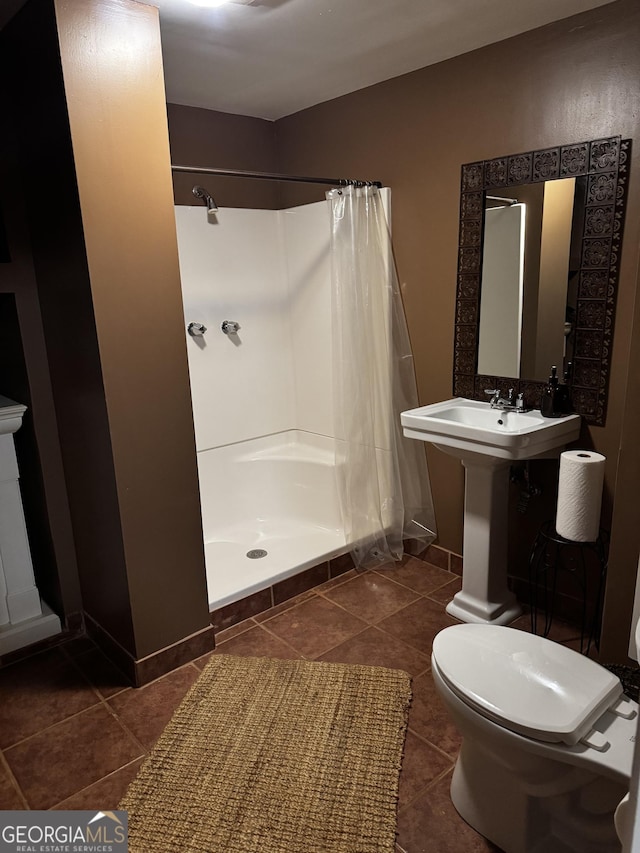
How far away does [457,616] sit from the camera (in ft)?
8.46

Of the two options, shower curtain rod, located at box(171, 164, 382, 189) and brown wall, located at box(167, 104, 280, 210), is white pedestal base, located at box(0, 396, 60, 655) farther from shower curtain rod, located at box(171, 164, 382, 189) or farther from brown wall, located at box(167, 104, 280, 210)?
brown wall, located at box(167, 104, 280, 210)

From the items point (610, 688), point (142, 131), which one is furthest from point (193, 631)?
point (142, 131)

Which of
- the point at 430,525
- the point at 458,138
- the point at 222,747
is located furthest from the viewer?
the point at 430,525

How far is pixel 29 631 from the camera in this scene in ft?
8.13

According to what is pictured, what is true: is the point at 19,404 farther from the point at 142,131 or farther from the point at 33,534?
the point at 142,131

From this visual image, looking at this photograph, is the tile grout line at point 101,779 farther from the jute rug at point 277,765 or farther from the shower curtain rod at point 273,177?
the shower curtain rod at point 273,177

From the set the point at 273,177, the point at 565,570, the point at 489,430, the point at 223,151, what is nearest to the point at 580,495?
the point at 489,430

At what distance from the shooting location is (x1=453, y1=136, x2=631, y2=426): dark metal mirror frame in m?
2.12

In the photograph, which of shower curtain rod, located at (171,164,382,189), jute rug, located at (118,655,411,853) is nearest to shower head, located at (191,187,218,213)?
shower curtain rod, located at (171,164,382,189)

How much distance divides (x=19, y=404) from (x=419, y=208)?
1.97 metres

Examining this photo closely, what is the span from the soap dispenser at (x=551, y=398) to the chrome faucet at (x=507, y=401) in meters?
0.11

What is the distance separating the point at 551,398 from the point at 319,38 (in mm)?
1666

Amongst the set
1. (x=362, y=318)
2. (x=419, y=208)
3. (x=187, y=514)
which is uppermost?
(x=419, y=208)

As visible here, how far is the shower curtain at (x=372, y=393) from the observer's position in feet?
9.36
